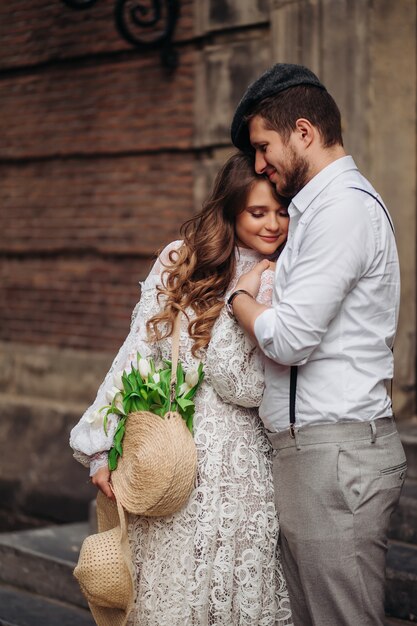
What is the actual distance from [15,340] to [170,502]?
436 cm

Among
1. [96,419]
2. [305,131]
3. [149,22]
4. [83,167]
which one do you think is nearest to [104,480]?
[96,419]

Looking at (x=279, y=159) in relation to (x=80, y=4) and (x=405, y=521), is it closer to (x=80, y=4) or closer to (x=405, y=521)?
(x=405, y=521)

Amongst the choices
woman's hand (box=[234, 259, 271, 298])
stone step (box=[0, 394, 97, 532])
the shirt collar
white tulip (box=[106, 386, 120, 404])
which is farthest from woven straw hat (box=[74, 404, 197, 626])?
stone step (box=[0, 394, 97, 532])

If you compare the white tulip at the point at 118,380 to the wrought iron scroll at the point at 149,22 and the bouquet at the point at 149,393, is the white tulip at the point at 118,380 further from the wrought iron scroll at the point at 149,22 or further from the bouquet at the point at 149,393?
the wrought iron scroll at the point at 149,22

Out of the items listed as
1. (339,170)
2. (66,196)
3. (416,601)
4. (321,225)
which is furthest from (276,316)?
(66,196)

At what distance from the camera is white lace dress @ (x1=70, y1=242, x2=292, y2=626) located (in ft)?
10.6

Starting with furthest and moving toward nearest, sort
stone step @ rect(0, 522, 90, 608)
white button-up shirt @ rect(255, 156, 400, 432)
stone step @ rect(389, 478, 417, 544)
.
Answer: stone step @ rect(0, 522, 90, 608) → stone step @ rect(389, 478, 417, 544) → white button-up shirt @ rect(255, 156, 400, 432)

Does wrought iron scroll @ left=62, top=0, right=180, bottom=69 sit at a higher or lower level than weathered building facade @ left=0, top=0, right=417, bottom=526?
higher

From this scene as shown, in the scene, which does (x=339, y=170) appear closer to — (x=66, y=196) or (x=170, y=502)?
(x=170, y=502)

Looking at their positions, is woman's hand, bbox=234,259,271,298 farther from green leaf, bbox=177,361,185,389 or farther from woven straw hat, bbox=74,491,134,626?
woven straw hat, bbox=74,491,134,626

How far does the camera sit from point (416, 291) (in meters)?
5.58

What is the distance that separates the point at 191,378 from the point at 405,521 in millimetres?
1855

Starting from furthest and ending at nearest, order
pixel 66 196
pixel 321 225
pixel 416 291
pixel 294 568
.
Answer: pixel 66 196, pixel 416 291, pixel 294 568, pixel 321 225

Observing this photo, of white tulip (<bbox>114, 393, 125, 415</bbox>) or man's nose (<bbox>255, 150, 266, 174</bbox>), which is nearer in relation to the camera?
man's nose (<bbox>255, 150, 266, 174</bbox>)
